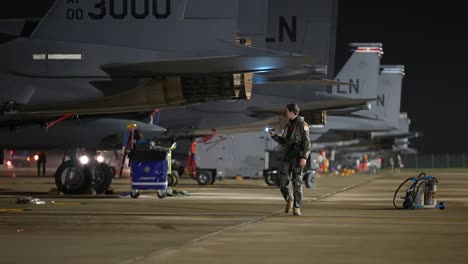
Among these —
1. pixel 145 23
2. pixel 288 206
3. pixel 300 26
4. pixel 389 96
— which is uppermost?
pixel 300 26

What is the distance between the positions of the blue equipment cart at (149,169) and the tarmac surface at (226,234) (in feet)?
7.52

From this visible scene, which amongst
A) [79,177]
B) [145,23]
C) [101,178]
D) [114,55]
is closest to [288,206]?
[114,55]

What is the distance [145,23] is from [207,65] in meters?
2.03

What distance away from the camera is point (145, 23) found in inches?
712

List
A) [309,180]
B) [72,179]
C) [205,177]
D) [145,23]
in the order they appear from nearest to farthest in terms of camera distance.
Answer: [145,23], [72,179], [309,180], [205,177]

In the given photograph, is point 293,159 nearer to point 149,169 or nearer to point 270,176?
point 149,169

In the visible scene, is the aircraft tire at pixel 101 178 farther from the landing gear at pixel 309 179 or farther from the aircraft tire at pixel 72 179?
the landing gear at pixel 309 179

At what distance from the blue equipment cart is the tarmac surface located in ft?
7.52

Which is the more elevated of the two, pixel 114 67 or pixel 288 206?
pixel 114 67

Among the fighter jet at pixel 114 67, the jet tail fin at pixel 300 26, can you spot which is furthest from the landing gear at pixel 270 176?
the fighter jet at pixel 114 67

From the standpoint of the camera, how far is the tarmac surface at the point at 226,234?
9180 millimetres

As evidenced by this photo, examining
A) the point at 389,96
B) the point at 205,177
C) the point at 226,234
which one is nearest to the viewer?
the point at 226,234

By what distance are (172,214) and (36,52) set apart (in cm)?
506

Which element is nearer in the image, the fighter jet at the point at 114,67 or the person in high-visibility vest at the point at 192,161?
the fighter jet at the point at 114,67
